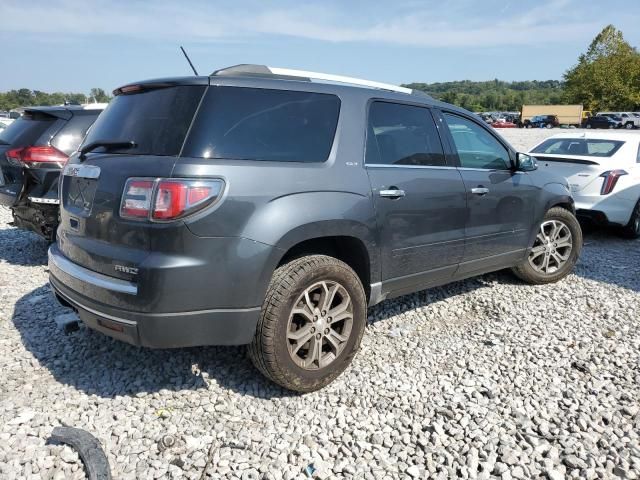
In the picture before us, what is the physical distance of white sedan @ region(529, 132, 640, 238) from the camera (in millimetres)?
6613

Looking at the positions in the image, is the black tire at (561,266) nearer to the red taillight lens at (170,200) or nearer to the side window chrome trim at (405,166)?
the side window chrome trim at (405,166)

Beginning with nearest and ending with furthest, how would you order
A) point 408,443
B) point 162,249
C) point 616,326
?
point 162,249 < point 408,443 < point 616,326

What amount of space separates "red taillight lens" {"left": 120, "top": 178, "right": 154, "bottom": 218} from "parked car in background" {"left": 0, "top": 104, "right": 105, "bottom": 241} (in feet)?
9.66

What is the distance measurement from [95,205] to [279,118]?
1154mm

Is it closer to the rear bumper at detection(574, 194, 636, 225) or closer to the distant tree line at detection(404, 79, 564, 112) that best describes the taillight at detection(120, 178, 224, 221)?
the rear bumper at detection(574, 194, 636, 225)

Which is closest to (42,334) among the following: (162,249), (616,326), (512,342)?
(162,249)

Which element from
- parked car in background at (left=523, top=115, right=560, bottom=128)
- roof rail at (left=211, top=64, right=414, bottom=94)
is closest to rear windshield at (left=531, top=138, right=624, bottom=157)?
roof rail at (left=211, top=64, right=414, bottom=94)

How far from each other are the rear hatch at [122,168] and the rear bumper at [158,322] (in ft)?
0.26

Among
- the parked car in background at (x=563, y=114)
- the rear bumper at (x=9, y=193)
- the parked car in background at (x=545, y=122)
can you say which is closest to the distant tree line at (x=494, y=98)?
the parked car in background at (x=563, y=114)

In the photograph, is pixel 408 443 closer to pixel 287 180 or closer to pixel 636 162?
pixel 287 180

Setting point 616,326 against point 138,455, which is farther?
point 616,326

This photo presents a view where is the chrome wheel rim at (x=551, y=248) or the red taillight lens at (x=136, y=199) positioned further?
the chrome wheel rim at (x=551, y=248)

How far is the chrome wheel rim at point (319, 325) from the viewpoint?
293 cm

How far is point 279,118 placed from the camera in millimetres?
2871
